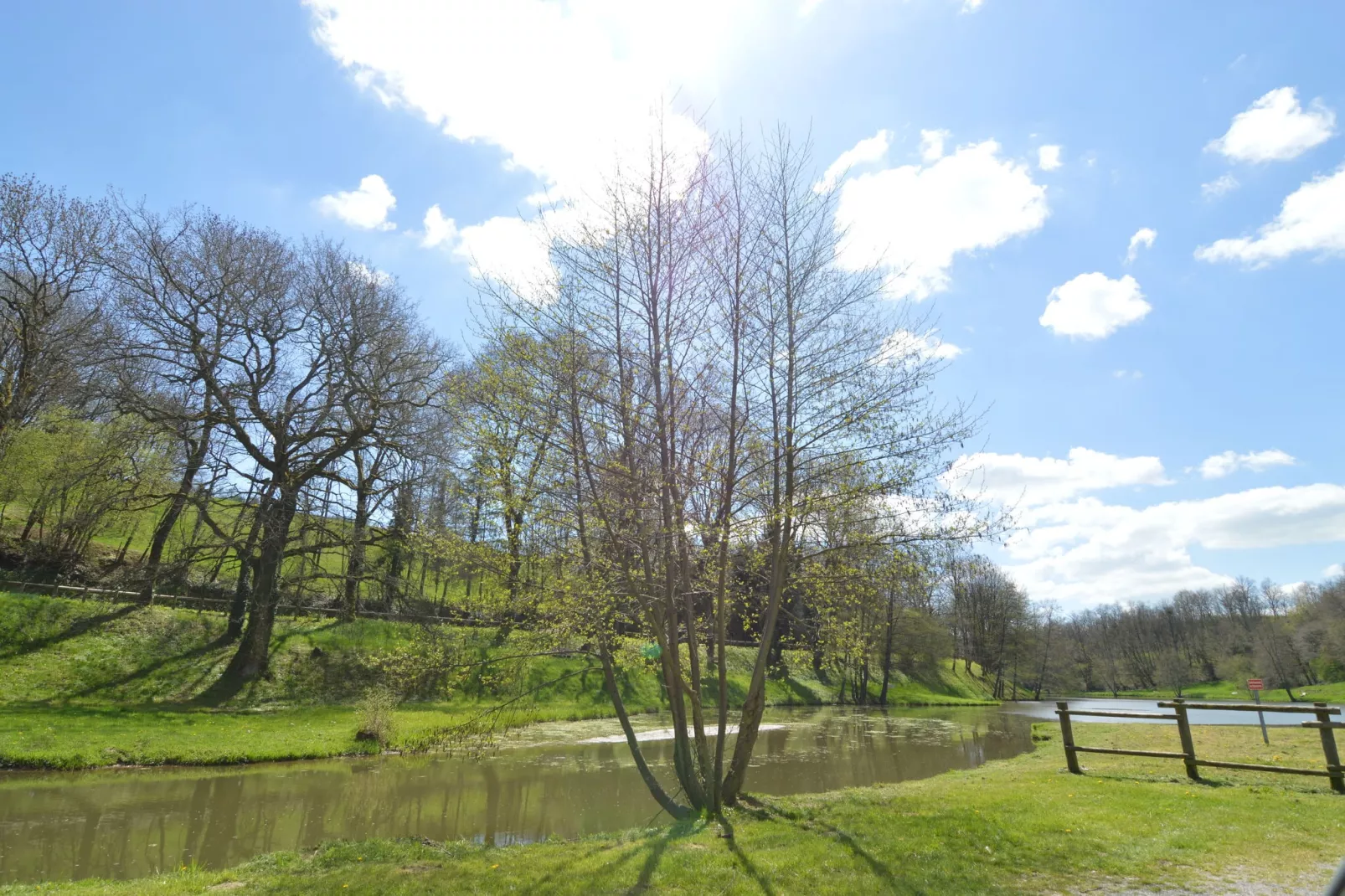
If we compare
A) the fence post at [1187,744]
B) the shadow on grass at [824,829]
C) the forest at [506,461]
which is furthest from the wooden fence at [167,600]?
the fence post at [1187,744]

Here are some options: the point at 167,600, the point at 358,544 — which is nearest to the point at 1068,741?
the point at 358,544

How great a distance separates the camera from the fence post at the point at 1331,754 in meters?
9.76

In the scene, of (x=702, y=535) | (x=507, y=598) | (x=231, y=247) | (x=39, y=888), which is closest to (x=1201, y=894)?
(x=702, y=535)

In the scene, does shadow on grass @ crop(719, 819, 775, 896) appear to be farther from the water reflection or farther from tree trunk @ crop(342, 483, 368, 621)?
tree trunk @ crop(342, 483, 368, 621)

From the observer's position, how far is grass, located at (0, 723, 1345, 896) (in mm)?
6059

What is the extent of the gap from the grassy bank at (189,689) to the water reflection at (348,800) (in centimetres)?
109

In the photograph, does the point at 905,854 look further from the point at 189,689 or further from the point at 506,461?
the point at 189,689

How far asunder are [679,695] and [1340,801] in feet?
29.6

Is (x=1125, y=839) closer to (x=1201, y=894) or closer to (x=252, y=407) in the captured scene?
(x=1201, y=894)

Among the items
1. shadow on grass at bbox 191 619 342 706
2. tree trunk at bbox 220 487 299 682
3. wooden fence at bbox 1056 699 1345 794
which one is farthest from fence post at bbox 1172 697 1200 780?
shadow on grass at bbox 191 619 342 706

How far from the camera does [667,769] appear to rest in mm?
A: 15930

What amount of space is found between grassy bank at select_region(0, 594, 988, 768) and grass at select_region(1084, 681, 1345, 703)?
5531cm

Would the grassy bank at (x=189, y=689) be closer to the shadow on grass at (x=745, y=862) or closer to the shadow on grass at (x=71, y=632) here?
the shadow on grass at (x=71, y=632)

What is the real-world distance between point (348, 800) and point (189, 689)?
10.4 meters
